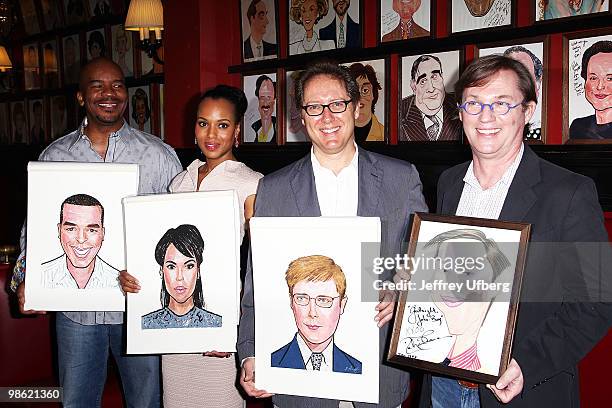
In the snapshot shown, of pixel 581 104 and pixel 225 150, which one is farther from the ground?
pixel 581 104

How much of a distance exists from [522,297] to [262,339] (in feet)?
2.31

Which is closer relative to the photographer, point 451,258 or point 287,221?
point 451,258

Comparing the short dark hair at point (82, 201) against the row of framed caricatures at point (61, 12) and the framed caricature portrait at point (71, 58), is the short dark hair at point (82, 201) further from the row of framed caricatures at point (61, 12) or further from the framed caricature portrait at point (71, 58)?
the framed caricature portrait at point (71, 58)

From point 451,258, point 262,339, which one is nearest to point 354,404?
point 262,339

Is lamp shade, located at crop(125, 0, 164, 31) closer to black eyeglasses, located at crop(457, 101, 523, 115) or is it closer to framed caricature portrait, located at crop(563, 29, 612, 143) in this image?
framed caricature portrait, located at crop(563, 29, 612, 143)

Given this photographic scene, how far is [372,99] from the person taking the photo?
4.22 m

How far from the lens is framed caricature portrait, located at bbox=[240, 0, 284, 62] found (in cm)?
490

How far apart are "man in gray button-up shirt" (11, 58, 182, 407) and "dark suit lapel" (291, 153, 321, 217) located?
2.81ft

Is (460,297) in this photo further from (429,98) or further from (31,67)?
(31,67)

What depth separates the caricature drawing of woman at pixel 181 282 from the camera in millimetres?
1989

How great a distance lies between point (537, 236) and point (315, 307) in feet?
1.97

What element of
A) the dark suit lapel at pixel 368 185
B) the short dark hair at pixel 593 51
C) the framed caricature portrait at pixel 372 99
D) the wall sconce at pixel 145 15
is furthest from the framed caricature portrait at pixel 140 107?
the dark suit lapel at pixel 368 185

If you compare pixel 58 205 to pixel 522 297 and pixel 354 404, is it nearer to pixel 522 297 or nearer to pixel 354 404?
pixel 354 404

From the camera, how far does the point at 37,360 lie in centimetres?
325
